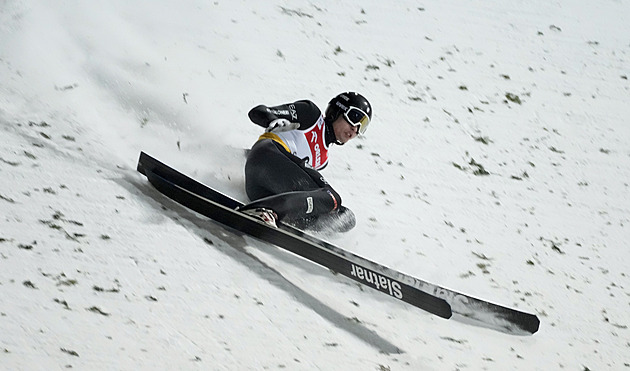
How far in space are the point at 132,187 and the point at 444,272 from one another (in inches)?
72.5

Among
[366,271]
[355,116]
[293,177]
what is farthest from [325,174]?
[366,271]

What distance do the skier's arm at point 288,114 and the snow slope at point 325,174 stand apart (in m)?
0.50

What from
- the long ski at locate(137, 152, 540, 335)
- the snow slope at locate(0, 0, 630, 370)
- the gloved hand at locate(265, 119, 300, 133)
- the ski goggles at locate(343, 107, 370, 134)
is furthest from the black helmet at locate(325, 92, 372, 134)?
the long ski at locate(137, 152, 540, 335)

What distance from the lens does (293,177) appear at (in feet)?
12.7

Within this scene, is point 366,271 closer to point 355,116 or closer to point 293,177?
point 293,177

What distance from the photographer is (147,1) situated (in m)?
5.80

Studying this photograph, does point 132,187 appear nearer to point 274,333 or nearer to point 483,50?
point 274,333

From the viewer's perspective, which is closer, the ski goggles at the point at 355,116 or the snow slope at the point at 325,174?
the snow slope at the point at 325,174

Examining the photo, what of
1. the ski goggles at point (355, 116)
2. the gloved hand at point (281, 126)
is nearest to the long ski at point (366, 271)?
the gloved hand at point (281, 126)

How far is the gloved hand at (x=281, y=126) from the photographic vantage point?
3930 millimetres

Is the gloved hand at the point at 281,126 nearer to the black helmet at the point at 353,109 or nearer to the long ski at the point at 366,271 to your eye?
the black helmet at the point at 353,109

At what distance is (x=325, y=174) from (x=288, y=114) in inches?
30.6

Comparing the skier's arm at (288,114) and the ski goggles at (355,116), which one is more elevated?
the ski goggles at (355,116)

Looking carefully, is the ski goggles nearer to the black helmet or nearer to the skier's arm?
the black helmet
